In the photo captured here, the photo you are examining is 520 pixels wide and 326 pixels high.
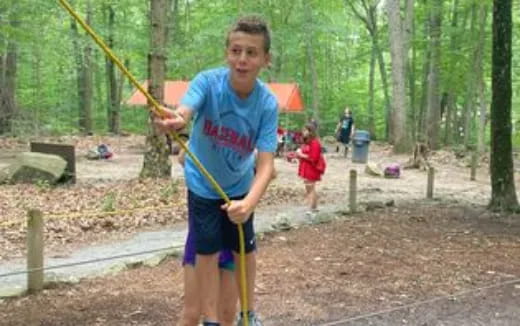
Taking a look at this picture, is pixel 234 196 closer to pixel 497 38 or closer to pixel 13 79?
pixel 497 38

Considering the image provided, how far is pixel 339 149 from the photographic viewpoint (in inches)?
904

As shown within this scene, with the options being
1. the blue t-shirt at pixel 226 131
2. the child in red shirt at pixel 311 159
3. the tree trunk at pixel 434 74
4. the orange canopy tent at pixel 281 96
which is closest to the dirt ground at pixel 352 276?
the child in red shirt at pixel 311 159

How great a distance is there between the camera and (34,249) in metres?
4.98

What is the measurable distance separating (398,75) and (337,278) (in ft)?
51.4

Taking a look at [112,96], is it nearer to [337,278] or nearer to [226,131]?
[337,278]

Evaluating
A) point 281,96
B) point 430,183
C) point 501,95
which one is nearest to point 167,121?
point 501,95

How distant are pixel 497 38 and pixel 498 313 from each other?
4.77 meters

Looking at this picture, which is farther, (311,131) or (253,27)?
(311,131)

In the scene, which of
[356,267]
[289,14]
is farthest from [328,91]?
[356,267]

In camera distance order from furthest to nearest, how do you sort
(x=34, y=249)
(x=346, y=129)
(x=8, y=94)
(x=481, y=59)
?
(x=8, y=94), (x=346, y=129), (x=481, y=59), (x=34, y=249)

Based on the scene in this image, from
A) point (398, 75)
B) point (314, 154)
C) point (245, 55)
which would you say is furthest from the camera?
point (398, 75)

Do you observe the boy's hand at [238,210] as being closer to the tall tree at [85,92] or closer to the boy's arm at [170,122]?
the boy's arm at [170,122]

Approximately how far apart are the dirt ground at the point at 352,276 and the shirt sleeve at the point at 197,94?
2175mm

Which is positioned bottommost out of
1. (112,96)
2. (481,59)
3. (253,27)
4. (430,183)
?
(430,183)
